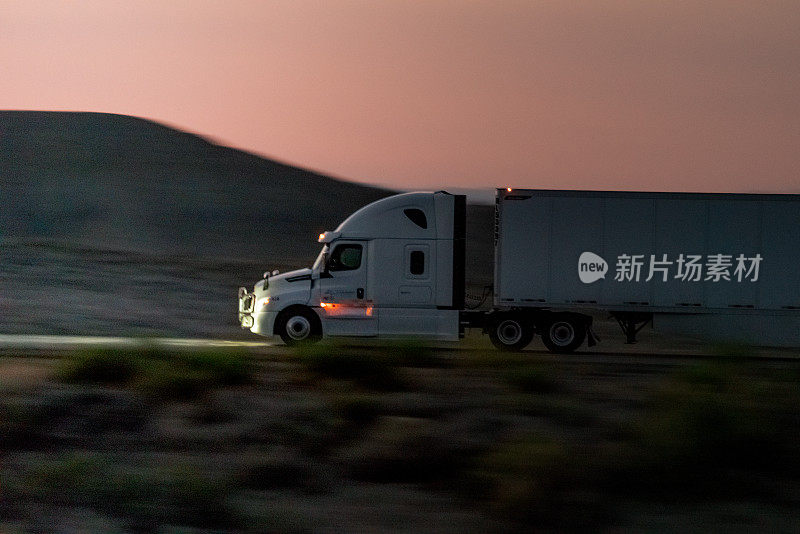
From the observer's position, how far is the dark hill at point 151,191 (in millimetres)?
71250

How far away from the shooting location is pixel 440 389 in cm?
1333

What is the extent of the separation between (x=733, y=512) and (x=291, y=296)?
1452cm

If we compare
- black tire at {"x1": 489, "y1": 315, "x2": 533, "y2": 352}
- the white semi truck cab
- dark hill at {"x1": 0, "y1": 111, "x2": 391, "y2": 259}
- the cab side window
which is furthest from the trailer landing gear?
dark hill at {"x1": 0, "y1": 111, "x2": 391, "y2": 259}

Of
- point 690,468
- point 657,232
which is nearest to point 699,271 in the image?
Result: point 657,232

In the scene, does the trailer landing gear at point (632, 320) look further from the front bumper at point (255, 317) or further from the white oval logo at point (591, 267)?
the front bumper at point (255, 317)

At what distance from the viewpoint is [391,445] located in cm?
1095

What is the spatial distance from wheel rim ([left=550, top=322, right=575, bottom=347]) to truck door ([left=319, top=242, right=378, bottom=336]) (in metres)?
3.93

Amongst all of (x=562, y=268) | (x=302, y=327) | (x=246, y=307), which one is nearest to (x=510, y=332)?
(x=562, y=268)

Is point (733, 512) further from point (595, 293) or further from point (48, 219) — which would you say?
point (48, 219)

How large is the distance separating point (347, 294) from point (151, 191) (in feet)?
193

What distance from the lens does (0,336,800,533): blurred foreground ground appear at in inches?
371

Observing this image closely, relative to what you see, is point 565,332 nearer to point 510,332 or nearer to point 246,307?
point 510,332

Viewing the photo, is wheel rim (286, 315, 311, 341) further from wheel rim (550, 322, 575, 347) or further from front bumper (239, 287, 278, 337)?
wheel rim (550, 322, 575, 347)

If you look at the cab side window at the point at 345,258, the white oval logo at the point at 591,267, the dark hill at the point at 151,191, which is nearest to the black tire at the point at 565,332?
the white oval logo at the point at 591,267
